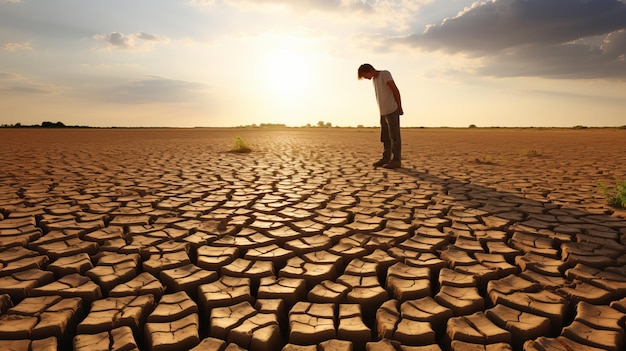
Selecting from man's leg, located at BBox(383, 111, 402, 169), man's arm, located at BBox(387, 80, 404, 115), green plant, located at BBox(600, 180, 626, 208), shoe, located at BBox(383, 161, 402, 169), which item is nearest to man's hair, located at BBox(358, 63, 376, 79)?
man's arm, located at BBox(387, 80, 404, 115)

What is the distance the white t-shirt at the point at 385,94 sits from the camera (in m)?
5.11

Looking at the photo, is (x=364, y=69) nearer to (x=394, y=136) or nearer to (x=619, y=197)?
(x=394, y=136)

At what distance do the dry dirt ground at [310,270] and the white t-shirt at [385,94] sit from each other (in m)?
1.71

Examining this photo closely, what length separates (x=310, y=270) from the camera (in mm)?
1919

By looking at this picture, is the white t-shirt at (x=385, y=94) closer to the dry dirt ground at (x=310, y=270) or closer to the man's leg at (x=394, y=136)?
the man's leg at (x=394, y=136)

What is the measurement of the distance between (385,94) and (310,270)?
3730 mm

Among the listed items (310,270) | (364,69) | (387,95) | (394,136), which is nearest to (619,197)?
(394,136)

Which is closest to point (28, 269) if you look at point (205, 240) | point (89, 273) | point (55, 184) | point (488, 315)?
point (89, 273)

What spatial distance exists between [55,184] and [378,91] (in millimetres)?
4064

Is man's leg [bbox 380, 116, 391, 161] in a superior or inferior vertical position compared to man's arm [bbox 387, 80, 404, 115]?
inferior

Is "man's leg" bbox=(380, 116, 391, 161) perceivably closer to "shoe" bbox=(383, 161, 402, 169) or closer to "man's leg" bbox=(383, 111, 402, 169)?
"man's leg" bbox=(383, 111, 402, 169)

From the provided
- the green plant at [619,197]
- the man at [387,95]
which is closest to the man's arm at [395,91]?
the man at [387,95]

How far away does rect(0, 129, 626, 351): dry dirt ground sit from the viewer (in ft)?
4.56

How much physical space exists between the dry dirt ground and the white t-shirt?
1.71 m
